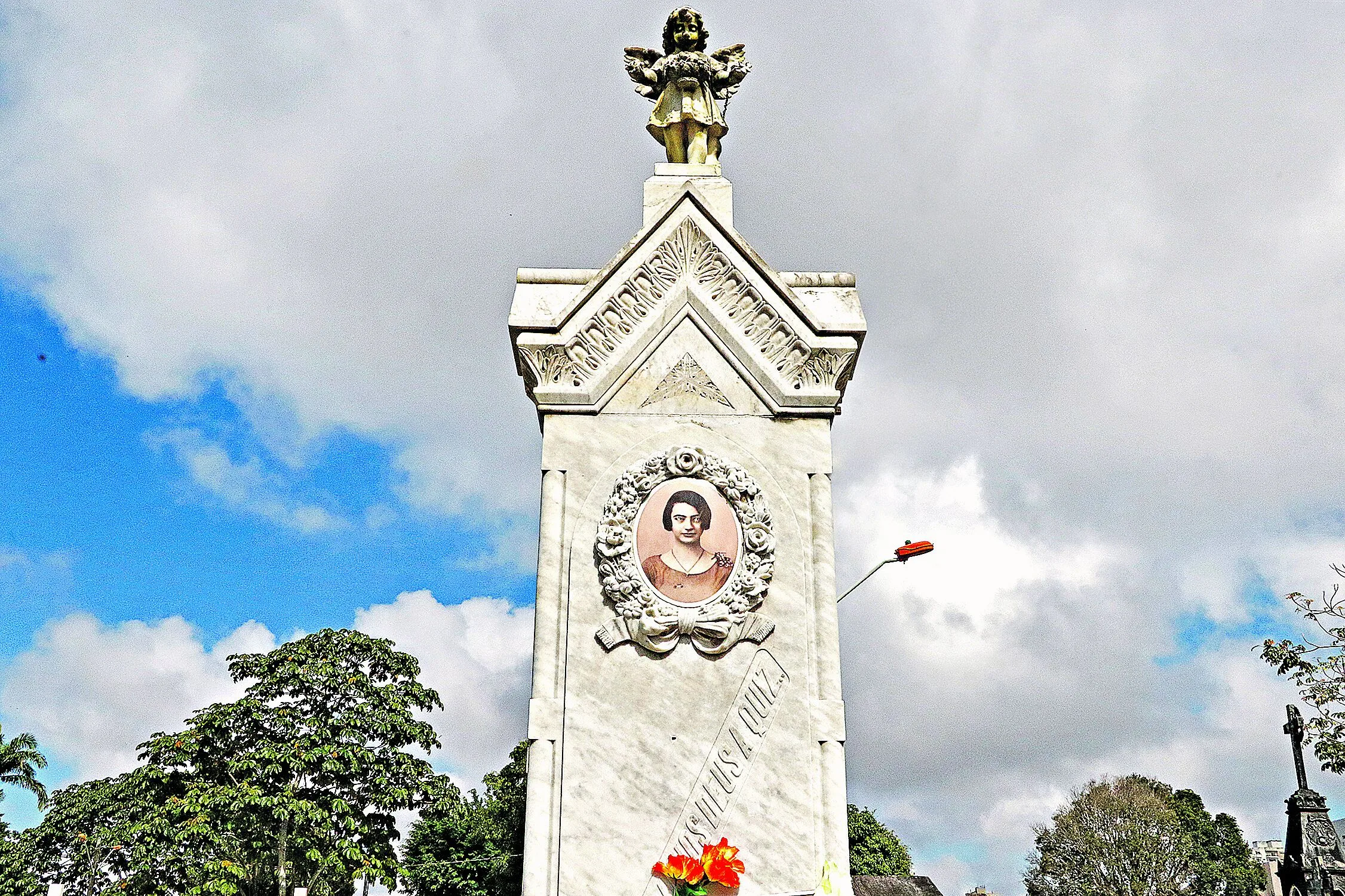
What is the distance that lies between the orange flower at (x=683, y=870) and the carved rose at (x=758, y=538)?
2.86 meters

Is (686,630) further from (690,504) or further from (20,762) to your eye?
(20,762)

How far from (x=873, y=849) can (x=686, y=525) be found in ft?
177

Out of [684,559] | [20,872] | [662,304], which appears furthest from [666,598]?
[20,872]

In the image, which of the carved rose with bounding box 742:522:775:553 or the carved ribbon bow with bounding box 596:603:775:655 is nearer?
the carved ribbon bow with bounding box 596:603:775:655

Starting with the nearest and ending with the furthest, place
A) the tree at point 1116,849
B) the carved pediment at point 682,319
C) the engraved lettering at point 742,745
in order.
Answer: the engraved lettering at point 742,745 < the carved pediment at point 682,319 < the tree at point 1116,849

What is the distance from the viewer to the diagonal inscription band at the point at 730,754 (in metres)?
9.91

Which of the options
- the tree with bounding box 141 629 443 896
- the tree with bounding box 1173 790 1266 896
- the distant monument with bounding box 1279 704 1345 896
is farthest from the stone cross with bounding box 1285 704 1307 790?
the tree with bounding box 1173 790 1266 896

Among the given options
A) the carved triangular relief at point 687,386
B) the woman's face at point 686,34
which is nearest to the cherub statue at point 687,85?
the woman's face at point 686,34

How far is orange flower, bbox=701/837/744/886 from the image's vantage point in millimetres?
9562

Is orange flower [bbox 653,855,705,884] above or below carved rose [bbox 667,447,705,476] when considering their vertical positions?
below

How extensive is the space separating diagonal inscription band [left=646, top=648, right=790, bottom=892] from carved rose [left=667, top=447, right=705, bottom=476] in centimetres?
185

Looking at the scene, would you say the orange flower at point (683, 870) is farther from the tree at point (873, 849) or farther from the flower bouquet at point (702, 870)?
the tree at point (873, 849)

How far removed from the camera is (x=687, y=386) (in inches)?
457

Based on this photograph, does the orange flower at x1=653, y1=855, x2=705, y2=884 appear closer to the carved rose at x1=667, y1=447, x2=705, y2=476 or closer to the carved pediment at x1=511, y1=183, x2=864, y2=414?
the carved rose at x1=667, y1=447, x2=705, y2=476
